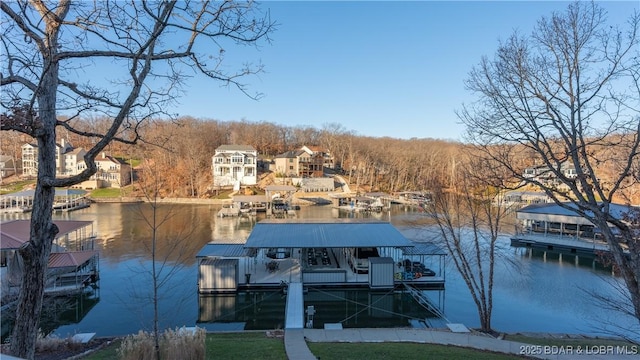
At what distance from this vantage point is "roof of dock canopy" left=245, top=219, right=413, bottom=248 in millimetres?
17688

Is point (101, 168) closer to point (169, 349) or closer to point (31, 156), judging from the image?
point (31, 156)

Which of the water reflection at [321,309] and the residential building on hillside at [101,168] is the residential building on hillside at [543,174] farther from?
the residential building on hillside at [101,168]

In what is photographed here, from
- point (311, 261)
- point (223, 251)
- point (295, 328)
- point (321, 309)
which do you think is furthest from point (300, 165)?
point (295, 328)

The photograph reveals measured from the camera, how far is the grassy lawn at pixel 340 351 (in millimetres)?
8219

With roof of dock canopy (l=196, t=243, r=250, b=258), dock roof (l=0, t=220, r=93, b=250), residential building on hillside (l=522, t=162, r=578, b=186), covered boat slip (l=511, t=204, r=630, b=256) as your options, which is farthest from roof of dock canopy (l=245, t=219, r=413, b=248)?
covered boat slip (l=511, t=204, r=630, b=256)

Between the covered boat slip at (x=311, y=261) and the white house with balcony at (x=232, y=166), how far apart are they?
3829 centimetres

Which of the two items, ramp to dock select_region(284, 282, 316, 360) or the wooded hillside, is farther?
the wooded hillside

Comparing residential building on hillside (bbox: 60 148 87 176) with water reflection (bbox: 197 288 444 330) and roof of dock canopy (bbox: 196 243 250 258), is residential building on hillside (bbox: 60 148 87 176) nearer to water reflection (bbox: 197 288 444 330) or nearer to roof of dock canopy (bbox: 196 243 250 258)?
roof of dock canopy (bbox: 196 243 250 258)

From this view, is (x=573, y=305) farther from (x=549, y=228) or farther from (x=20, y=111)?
(x=20, y=111)

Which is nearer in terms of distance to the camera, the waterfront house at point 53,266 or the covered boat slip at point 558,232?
the waterfront house at point 53,266

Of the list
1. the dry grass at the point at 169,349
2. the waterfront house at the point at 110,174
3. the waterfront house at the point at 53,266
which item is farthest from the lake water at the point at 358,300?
the waterfront house at the point at 110,174

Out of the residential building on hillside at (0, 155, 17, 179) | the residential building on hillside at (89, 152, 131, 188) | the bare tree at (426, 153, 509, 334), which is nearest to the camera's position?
the residential building on hillside at (0, 155, 17, 179)

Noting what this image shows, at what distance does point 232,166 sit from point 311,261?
41.8m

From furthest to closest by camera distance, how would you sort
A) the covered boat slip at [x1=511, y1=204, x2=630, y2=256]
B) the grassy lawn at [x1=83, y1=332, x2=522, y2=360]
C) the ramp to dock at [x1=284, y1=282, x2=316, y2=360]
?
the covered boat slip at [x1=511, y1=204, x2=630, y2=256]
the ramp to dock at [x1=284, y1=282, x2=316, y2=360]
the grassy lawn at [x1=83, y1=332, x2=522, y2=360]
